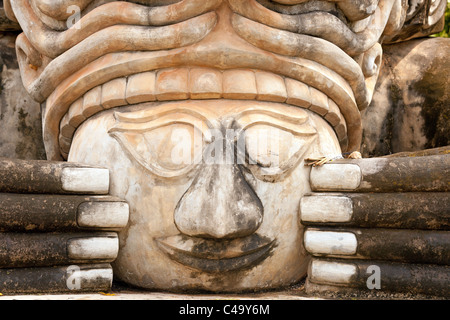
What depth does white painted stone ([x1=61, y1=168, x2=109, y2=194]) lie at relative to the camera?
2.10 m

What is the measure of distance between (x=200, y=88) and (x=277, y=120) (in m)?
0.35

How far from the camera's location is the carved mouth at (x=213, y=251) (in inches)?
83.4

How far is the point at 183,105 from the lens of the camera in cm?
224

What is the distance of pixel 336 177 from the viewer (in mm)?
2186

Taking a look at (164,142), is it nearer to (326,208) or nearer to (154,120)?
(154,120)

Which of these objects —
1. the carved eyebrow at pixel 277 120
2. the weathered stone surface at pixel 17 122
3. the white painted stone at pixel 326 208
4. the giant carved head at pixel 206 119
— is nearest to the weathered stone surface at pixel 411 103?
the giant carved head at pixel 206 119

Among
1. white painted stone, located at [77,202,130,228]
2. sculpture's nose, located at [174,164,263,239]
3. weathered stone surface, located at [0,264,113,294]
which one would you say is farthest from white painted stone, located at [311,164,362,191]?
weathered stone surface, located at [0,264,113,294]

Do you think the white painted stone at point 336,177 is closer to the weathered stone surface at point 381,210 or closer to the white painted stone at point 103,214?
the weathered stone surface at point 381,210

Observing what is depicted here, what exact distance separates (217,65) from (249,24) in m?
0.21

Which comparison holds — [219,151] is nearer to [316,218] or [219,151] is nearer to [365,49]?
[316,218]

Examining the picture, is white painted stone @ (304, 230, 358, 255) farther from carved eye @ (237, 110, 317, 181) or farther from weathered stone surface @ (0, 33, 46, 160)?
weathered stone surface @ (0, 33, 46, 160)

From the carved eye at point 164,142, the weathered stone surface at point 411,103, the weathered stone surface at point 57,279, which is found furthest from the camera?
the weathered stone surface at point 411,103

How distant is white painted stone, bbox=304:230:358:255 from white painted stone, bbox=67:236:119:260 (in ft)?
2.56
